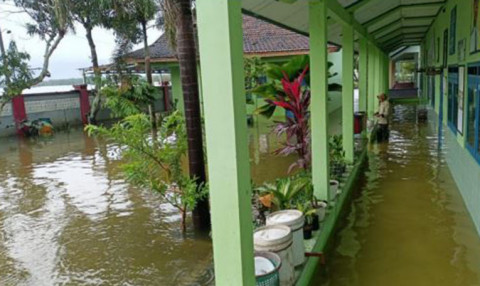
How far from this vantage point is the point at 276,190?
4.51 metres

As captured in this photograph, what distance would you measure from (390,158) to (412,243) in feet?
15.2

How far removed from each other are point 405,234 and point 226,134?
138 inches

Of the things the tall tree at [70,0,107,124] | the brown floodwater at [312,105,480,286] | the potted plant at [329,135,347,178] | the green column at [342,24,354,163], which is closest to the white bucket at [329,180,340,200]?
the brown floodwater at [312,105,480,286]

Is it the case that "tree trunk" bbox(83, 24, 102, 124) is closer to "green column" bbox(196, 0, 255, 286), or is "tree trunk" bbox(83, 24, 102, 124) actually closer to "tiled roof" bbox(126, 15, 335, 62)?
"tiled roof" bbox(126, 15, 335, 62)

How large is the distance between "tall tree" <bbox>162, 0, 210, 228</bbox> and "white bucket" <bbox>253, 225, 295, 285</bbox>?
7.08 ft

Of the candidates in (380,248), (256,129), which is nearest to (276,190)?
(380,248)

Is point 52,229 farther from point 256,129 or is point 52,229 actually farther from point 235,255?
point 256,129

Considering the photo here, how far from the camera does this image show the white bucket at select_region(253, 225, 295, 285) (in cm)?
316

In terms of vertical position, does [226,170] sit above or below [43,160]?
above

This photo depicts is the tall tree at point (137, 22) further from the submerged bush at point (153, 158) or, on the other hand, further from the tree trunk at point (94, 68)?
the submerged bush at point (153, 158)

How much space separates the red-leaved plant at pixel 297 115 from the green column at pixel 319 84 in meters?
0.79

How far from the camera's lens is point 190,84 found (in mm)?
5223

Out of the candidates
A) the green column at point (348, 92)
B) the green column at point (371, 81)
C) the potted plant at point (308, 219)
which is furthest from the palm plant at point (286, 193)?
the green column at point (371, 81)

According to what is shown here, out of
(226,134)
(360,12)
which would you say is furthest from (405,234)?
(360,12)
